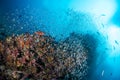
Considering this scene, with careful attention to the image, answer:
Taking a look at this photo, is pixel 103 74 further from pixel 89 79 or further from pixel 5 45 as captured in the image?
pixel 5 45

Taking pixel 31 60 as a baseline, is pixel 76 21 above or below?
above

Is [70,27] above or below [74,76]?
above

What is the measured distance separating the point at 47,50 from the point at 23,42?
130 cm

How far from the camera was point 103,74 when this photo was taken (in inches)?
957

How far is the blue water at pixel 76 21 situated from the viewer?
1259 centimetres

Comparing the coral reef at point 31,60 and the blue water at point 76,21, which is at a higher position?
the blue water at point 76,21

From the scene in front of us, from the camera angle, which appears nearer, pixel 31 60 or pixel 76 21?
pixel 31 60

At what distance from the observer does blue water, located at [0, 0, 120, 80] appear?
1259cm

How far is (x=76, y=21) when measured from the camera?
58.1ft

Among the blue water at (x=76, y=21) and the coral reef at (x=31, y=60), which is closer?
Result: the coral reef at (x=31, y=60)

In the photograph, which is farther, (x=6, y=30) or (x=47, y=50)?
(x=6, y=30)

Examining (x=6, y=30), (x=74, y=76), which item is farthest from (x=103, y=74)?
(x=6, y=30)

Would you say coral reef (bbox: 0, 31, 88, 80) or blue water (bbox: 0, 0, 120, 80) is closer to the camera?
coral reef (bbox: 0, 31, 88, 80)

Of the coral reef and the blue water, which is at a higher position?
the blue water
